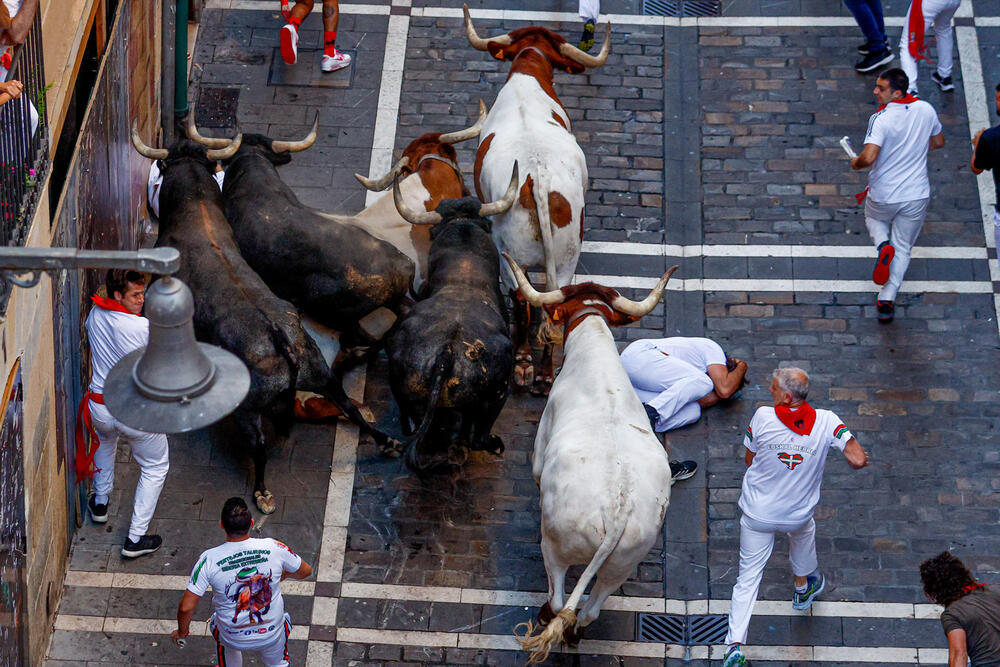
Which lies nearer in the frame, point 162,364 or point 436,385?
point 162,364

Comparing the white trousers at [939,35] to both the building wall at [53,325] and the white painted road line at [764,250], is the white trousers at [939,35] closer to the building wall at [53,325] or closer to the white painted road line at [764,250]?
the white painted road line at [764,250]

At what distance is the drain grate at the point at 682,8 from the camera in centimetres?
1628

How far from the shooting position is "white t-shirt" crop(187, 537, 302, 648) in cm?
855

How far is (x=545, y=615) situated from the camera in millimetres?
9984

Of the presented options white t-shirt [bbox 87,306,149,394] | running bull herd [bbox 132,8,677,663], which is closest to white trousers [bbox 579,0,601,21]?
running bull herd [bbox 132,8,677,663]

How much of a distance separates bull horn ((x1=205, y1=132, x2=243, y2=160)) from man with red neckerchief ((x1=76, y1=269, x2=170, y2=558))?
164cm

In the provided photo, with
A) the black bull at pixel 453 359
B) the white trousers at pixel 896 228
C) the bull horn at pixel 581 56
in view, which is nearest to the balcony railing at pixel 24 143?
the black bull at pixel 453 359

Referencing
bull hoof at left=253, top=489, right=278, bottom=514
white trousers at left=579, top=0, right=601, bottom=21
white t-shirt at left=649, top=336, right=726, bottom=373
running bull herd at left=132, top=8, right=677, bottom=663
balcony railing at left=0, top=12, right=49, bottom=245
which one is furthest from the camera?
white trousers at left=579, top=0, right=601, bottom=21

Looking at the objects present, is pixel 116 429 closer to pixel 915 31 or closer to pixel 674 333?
pixel 674 333

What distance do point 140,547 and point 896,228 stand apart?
22.1 ft

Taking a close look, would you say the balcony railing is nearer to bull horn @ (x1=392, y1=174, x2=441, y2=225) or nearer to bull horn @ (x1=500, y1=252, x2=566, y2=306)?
bull horn @ (x1=392, y1=174, x2=441, y2=225)

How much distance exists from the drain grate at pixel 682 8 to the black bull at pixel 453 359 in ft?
19.2

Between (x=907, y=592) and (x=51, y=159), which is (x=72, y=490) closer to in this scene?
(x=51, y=159)

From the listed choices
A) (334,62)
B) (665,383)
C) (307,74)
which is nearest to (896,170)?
(665,383)
